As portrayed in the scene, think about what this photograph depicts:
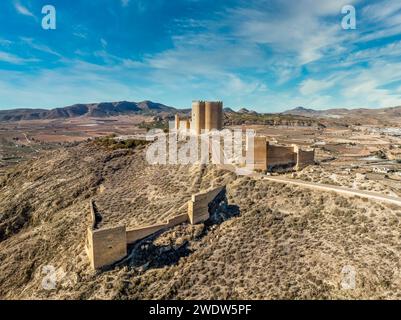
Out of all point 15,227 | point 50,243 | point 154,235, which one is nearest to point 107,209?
point 50,243

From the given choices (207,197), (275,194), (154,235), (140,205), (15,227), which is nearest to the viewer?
(154,235)

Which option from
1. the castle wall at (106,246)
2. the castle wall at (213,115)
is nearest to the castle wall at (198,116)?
the castle wall at (213,115)

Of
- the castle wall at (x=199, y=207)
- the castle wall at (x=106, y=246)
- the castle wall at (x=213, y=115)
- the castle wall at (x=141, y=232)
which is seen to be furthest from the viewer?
the castle wall at (x=213, y=115)

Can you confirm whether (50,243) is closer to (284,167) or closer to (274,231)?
(274,231)

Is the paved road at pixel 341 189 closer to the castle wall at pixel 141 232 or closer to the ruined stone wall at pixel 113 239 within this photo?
the ruined stone wall at pixel 113 239

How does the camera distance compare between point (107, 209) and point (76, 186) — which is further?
point (76, 186)

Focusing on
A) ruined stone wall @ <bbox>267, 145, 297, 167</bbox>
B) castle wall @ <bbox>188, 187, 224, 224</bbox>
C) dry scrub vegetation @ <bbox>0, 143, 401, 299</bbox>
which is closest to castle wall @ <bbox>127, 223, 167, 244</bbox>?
dry scrub vegetation @ <bbox>0, 143, 401, 299</bbox>
